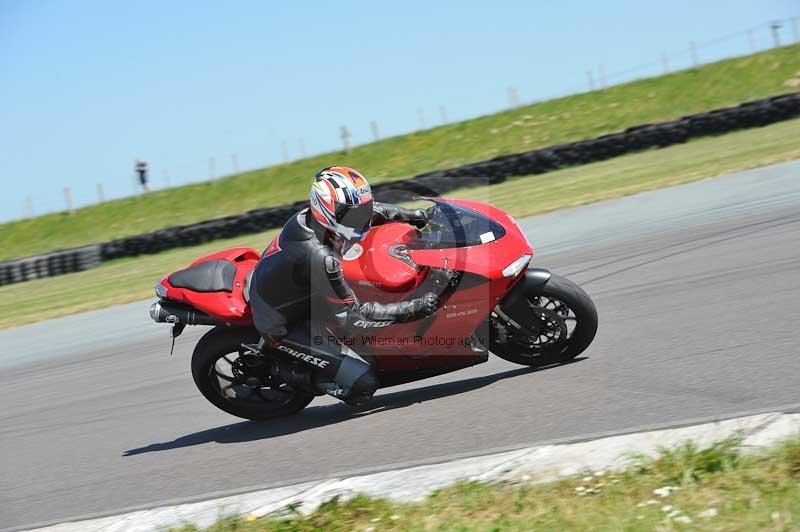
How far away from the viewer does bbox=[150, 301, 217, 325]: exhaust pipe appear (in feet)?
20.9

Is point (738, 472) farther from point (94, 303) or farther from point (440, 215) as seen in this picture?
point (94, 303)

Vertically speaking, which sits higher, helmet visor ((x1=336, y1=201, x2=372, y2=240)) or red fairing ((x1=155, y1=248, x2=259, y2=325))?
helmet visor ((x1=336, y1=201, x2=372, y2=240))

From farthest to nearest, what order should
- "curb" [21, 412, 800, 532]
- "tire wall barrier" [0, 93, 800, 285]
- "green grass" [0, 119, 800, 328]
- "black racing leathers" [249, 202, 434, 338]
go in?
"tire wall barrier" [0, 93, 800, 285] < "green grass" [0, 119, 800, 328] < "black racing leathers" [249, 202, 434, 338] < "curb" [21, 412, 800, 532]

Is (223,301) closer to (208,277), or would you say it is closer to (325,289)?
Result: (208,277)

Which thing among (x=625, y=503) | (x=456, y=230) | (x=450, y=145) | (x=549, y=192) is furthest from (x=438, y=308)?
(x=450, y=145)

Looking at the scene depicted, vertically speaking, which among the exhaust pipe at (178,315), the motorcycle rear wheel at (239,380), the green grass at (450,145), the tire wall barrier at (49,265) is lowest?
the motorcycle rear wheel at (239,380)

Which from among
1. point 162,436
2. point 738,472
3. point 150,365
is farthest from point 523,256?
point 150,365

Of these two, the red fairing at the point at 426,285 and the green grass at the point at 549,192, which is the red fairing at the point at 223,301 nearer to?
the red fairing at the point at 426,285

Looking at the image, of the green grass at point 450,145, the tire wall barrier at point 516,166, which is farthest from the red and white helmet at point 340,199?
the green grass at point 450,145

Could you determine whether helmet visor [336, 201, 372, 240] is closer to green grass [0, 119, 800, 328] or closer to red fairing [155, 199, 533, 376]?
red fairing [155, 199, 533, 376]

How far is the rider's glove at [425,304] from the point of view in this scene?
5.85 meters

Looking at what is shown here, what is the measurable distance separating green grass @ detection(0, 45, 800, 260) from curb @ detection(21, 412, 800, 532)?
27260 millimetres

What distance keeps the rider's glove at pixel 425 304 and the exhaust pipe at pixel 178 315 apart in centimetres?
142

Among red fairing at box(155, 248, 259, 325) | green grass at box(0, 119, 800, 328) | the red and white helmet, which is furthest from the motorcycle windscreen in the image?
green grass at box(0, 119, 800, 328)
